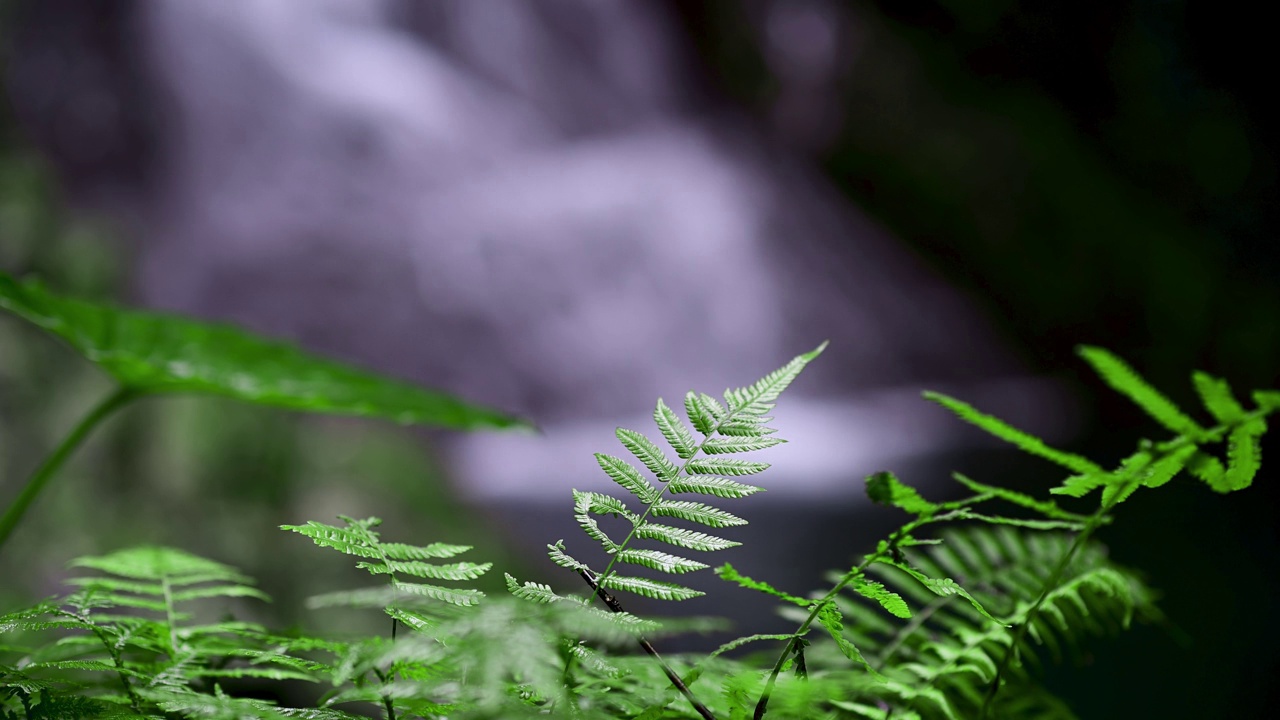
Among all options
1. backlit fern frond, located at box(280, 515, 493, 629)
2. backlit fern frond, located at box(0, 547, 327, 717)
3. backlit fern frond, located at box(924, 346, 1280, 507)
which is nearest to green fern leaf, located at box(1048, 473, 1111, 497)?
backlit fern frond, located at box(924, 346, 1280, 507)

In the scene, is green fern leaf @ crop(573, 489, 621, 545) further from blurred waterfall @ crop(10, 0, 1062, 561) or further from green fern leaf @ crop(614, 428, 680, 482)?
blurred waterfall @ crop(10, 0, 1062, 561)

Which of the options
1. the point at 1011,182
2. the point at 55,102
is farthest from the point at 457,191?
the point at 1011,182

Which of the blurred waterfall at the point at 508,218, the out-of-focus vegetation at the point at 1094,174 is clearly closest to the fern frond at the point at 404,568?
the out-of-focus vegetation at the point at 1094,174

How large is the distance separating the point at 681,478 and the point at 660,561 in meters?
0.05

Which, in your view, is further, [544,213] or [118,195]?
[544,213]

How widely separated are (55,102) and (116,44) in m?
0.69

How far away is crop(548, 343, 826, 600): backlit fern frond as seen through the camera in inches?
14.8

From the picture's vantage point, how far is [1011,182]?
25.5 ft

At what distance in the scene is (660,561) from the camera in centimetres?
37

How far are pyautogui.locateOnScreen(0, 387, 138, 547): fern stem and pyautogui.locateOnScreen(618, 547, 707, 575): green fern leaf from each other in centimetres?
49

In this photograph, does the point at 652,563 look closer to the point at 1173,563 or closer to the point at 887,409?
the point at 1173,563

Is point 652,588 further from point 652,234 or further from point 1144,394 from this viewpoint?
point 652,234

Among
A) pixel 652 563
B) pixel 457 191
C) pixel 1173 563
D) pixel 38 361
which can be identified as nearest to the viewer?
pixel 652 563

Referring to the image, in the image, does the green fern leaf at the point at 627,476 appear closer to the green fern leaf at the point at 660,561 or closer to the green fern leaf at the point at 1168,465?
the green fern leaf at the point at 660,561
